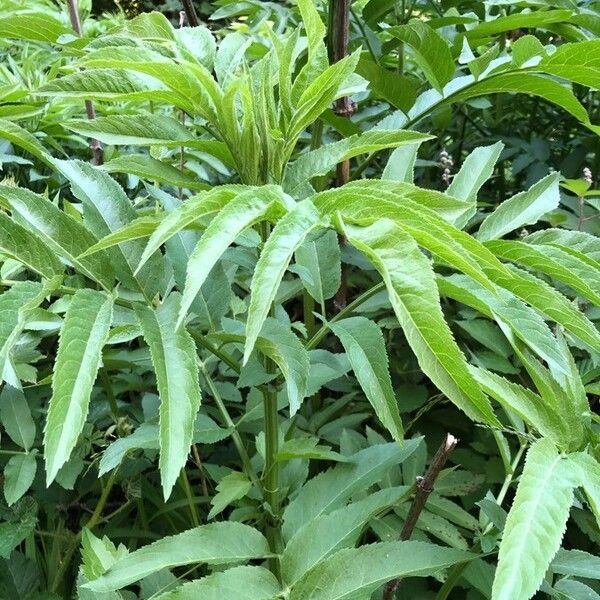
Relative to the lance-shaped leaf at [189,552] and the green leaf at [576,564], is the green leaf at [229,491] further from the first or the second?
the green leaf at [576,564]

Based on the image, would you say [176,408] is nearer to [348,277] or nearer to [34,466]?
[34,466]

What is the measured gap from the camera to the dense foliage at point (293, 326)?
39cm

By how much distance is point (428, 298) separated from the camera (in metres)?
0.35

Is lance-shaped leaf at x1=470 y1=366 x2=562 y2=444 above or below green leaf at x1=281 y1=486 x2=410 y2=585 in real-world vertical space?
above

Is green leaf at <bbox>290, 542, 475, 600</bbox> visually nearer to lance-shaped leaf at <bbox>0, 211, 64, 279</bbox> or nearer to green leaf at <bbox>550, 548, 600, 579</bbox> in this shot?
green leaf at <bbox>550, 548, 600, 579</bbox>

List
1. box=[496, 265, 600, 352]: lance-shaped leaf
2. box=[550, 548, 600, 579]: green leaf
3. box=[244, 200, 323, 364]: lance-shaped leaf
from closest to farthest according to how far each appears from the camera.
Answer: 1. box=[244, 200, 323, 364]: lance-shaped leaf
2. box=[496, 265, 600, 352]: lance-shaped leaf
3. box=[550, 548, 600, 579]: green leaf

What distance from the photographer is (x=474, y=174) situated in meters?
0.65

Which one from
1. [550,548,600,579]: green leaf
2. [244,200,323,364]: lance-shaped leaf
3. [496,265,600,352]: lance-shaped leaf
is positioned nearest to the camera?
[244,200,323,364]: lance-shaped leaf

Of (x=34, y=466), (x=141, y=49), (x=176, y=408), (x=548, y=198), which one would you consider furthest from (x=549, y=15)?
(x=34, y=466)

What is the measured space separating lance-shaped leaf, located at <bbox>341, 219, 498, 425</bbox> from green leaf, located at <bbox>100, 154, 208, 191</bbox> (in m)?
0.17

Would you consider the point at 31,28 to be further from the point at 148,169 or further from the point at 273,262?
the point at 273,262

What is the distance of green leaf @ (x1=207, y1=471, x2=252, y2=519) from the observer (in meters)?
0.57

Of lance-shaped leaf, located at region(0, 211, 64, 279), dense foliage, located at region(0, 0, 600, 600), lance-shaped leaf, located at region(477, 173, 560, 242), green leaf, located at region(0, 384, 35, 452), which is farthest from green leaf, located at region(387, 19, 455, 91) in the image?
green leaf, located at region(0, 384, 35, 452)

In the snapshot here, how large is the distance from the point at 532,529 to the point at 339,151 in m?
0.28
